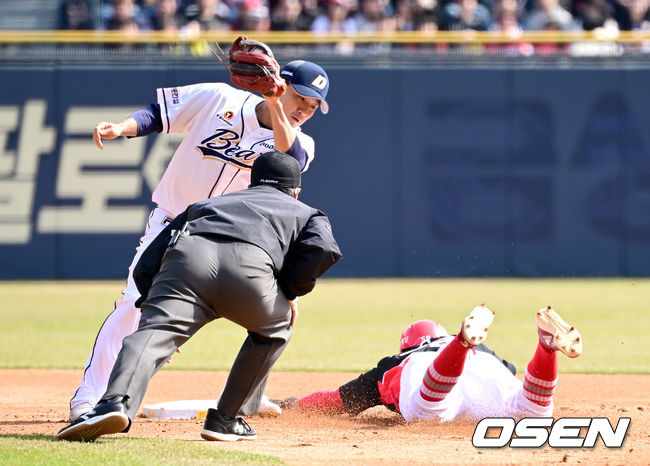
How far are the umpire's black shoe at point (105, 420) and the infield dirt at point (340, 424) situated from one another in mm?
530

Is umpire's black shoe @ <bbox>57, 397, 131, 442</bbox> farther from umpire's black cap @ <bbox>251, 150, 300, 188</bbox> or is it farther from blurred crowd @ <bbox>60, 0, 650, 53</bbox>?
blurred crowd @ <bbox>60, 0, 650, 53</bbox>

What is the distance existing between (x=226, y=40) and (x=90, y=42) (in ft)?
6.03

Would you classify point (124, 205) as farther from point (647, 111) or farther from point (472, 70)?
point (647, 111)

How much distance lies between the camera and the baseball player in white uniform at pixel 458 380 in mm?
4711

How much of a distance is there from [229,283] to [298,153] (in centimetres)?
95

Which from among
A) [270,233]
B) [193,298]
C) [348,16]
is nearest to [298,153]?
[270,233]

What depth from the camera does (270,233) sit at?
14.0ft

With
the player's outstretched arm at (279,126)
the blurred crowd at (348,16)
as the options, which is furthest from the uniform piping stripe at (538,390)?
the blurred crowd at (348,16)

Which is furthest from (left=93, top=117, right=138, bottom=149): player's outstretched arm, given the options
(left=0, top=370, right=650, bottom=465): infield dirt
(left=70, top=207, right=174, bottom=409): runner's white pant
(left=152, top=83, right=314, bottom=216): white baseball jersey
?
(left=0, top=370, right=650, bottom=465): infield dirt

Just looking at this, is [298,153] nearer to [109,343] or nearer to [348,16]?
[109,343]

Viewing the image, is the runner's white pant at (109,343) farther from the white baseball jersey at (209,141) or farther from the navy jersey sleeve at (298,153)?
the navy jersey sleeve at (298,153)

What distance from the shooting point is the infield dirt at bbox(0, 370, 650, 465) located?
165 inches

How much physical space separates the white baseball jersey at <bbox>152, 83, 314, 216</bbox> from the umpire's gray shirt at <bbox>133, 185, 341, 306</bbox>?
0.85 m

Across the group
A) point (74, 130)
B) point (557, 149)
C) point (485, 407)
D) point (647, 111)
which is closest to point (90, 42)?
point (74, 130)
